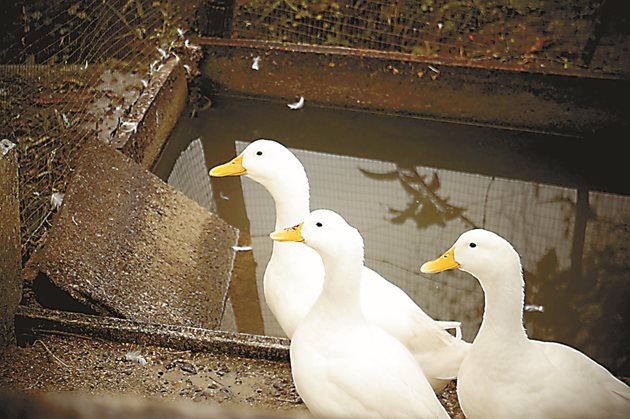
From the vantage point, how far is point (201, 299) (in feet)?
10.4

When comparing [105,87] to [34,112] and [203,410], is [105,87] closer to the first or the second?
[34,112]

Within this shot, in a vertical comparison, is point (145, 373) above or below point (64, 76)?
below

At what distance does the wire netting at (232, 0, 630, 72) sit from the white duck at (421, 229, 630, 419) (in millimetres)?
3152

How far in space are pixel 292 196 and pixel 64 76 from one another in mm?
1712

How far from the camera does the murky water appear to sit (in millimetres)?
3482

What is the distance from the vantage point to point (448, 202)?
13.8 ft

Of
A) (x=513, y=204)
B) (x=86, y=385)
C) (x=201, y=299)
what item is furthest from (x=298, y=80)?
(x=86, y=385)

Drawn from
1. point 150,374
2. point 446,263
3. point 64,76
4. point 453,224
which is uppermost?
point 64,76

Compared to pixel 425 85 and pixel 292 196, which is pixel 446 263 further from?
pixel 425 85

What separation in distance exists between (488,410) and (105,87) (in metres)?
2.94

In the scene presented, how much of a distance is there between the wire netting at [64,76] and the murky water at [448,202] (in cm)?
42

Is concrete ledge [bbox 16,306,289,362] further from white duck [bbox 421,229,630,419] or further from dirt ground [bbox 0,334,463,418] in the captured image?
white duck [bbox 421,229,630,419]

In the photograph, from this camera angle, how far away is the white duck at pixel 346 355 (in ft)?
6.77

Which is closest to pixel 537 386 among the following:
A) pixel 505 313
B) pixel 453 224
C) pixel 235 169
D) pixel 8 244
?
pixel 505 313
